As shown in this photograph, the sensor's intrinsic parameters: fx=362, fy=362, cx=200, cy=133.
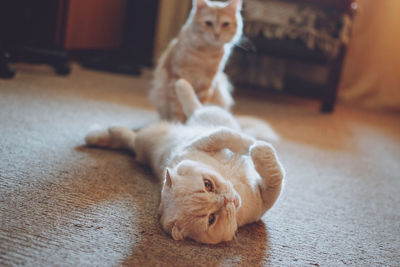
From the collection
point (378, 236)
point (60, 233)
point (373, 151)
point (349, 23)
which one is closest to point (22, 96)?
point (60, 233)

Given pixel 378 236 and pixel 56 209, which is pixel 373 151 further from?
pixel 56 209

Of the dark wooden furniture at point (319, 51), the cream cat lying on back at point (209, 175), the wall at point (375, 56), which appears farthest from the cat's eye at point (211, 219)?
the wall at point (375, 56)

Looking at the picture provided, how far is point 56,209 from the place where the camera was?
886 millimetres

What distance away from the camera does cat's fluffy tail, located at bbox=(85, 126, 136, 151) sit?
4.37 feet

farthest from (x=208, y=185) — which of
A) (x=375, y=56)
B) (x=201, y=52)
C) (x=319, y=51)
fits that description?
(x=375, y=56)

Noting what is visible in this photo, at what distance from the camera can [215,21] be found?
159 centimetres

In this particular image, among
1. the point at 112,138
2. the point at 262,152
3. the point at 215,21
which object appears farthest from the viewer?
the point at 215,21

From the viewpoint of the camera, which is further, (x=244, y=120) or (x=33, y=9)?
(x=33, y=9)

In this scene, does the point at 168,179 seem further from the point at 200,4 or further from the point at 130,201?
the point at 200,4

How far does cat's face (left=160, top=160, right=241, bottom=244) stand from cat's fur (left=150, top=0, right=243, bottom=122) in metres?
0.79

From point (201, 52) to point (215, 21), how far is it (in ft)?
0.49

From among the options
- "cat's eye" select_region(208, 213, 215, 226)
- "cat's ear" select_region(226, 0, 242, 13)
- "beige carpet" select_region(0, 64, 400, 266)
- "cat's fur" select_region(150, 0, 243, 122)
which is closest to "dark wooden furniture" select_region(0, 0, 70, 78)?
"beige carpet" select_region(0, 64, 400, 266)

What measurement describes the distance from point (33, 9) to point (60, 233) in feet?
7.35

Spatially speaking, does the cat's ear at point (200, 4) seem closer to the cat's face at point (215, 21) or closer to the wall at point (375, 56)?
the cat's face at point (215, 21)
